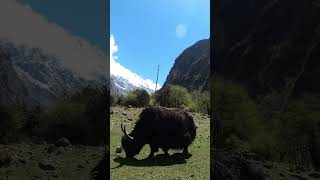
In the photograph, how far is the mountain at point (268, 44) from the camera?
11.0 metres

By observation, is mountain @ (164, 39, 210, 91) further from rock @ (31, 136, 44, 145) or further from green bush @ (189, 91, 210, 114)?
rock @ (31, 136, 44, 145)

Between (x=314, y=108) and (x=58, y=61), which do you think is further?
(x=58, y=61)

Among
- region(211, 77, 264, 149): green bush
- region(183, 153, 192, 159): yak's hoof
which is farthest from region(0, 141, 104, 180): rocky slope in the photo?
region(183, 153, 192, 159): yak's hoof

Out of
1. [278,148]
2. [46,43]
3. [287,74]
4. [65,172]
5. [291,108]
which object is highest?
[46,43]

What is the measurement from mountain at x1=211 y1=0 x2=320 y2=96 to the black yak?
5.23m

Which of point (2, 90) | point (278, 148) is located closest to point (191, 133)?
point (278, 148)

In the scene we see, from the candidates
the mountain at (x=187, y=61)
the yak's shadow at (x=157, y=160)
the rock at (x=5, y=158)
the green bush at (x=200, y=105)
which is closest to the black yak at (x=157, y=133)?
the yak's shadow at (x=157, y=160)

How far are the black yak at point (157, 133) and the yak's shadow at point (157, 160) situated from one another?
235 mm

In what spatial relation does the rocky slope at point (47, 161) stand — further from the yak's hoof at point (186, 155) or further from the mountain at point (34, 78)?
the yak's hoof at point (186, 155)

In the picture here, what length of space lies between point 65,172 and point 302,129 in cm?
593

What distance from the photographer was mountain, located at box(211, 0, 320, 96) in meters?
11.0

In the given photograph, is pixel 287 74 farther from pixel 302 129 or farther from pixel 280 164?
pixel 280 164

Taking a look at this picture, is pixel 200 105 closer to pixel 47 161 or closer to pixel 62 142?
pixel 62 142

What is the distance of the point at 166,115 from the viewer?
16578 millimetres
